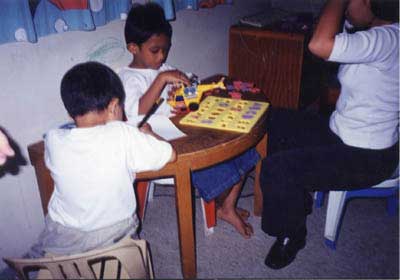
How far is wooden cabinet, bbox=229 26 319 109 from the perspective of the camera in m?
2.73

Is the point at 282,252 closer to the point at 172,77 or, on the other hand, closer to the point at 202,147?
the point at 202,147

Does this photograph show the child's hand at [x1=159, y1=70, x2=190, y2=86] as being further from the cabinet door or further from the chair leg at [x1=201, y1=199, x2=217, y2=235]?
the cabinet door

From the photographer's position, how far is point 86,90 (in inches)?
43.9

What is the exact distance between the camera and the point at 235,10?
289cm

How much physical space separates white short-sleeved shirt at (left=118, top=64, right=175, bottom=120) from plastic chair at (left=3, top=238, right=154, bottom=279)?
0.63m

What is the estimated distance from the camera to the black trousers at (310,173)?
4.77ft

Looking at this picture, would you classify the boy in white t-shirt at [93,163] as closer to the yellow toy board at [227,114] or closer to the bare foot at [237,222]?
the yellow toy board at [227,114]

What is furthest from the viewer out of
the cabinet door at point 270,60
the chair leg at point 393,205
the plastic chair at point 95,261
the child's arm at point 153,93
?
the cabinet door at point 270,60

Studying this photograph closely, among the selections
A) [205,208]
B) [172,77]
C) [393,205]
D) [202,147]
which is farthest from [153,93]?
[393,205]

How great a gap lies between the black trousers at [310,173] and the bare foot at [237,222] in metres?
0.24

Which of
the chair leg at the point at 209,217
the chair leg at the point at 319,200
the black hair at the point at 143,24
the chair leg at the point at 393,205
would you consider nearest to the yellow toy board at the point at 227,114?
the black hair at the point at 143,24

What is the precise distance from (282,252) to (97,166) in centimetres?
97

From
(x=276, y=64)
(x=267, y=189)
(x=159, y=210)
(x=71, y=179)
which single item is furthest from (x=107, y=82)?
(x=276, y=64)

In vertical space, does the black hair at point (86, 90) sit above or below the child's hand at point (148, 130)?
above
